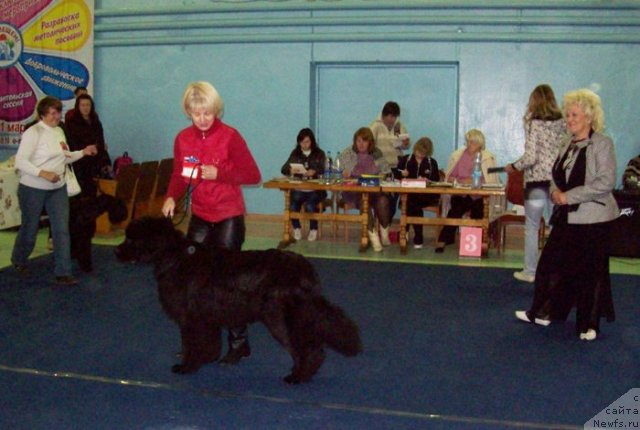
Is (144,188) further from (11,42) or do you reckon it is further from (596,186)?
(596,186)

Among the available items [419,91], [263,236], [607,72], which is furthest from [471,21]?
[263,236]

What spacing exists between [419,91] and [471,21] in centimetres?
100

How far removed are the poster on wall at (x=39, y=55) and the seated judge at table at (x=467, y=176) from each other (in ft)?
16.2

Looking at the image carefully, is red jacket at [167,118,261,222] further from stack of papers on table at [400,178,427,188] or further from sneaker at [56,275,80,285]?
stack of papers on table at [400,178,427,188]

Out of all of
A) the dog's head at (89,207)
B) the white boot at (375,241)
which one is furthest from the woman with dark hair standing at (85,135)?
the white boot at (375,241)

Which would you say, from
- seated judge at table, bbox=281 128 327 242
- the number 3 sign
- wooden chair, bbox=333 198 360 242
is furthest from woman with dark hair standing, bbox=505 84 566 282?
seated judge at table, bbox=281 128 327 242

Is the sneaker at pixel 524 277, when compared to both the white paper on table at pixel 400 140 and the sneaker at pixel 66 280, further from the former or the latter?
the sneaker at pixel 66 280

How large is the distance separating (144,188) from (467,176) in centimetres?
355

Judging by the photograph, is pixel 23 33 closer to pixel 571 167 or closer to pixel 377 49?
pixel 377 49

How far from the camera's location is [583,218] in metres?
4.55

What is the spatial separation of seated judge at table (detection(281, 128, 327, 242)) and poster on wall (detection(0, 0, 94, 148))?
324 centimetres

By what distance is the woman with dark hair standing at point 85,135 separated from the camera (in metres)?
7.35

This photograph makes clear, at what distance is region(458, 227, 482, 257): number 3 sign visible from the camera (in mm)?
7316

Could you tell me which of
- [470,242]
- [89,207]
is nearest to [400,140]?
[470,242]
